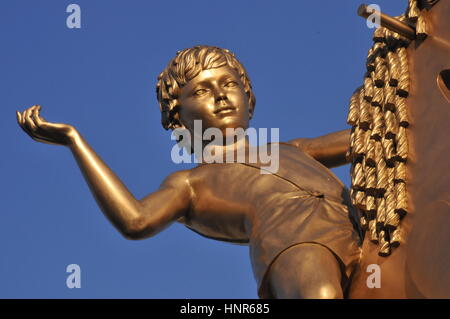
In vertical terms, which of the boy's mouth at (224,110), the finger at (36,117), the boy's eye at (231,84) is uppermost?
the boy's eye at (231,84)

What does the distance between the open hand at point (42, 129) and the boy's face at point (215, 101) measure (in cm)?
102

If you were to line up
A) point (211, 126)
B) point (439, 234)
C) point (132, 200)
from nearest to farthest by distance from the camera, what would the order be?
point (439, 234)
point (132, 200)
point (211, 126)

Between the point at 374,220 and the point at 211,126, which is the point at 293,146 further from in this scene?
the point at 374,220

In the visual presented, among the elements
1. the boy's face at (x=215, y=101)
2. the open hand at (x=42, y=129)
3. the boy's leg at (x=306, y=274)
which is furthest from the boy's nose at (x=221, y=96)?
the boy's leg at (x=306, y=274)

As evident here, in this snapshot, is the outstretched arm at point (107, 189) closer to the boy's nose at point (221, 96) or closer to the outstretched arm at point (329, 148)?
the boy's nose at point (221, 96)

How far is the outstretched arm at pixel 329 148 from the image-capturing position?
10133mm

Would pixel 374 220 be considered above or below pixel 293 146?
below

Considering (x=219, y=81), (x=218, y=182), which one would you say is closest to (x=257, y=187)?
(x=218, y=182)

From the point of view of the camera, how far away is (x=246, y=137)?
10.1 m

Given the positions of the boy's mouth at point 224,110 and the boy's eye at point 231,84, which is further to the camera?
the boy's eye at point 231,84

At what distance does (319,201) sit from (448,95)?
3.29 feet

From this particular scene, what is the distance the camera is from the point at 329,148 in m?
10.2

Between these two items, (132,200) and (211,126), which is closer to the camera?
(132,200)

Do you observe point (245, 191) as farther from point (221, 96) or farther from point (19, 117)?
point (19, 117)
